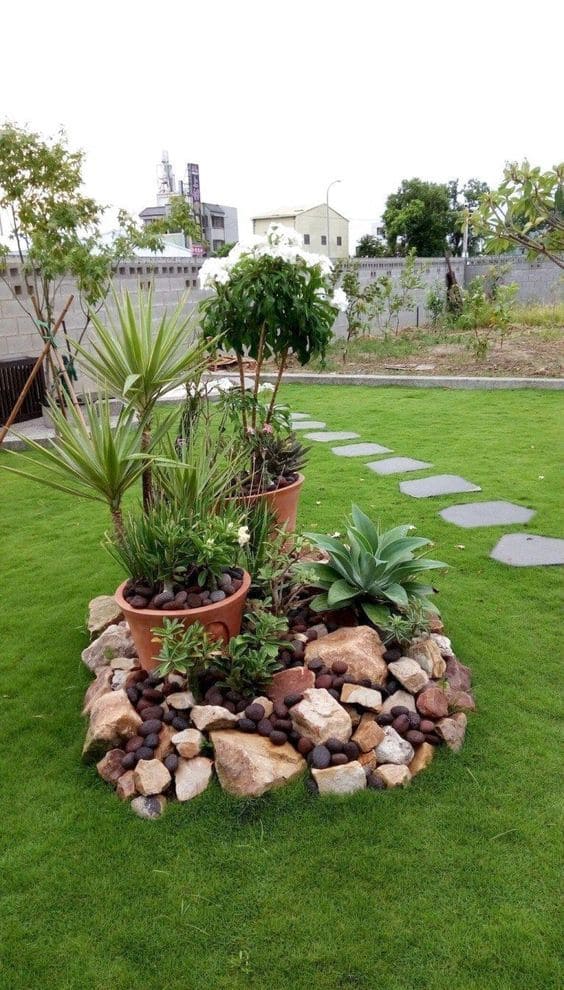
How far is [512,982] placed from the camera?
1.52m

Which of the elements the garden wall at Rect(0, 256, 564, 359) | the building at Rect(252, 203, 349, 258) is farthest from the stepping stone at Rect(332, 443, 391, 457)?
the building at Rect(252, 203, 349, 258)

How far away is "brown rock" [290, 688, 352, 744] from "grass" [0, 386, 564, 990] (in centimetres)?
20

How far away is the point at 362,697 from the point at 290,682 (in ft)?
0.85

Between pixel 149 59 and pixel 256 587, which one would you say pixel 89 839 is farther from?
pixel 149 59

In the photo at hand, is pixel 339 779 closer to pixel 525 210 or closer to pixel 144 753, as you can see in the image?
pixel 144 753

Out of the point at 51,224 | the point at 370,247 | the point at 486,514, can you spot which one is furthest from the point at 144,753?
the point at 370,247

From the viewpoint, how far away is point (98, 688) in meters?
2.57

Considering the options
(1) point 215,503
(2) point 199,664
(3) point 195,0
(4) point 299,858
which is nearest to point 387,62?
(3) point 195,0

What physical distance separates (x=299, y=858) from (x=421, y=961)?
1.33 feet

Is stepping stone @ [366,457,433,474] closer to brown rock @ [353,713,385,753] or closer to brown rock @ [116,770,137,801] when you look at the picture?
brown rock @ [353,713,385,753]

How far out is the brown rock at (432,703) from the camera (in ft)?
7.57

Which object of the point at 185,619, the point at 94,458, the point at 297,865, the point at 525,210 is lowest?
the point at 297,865

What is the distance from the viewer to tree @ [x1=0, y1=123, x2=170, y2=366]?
6750 millimetres

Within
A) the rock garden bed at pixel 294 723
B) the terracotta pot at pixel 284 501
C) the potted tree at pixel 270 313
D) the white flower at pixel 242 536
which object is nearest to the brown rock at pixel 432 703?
the rock garden bed at pixel 294 723
